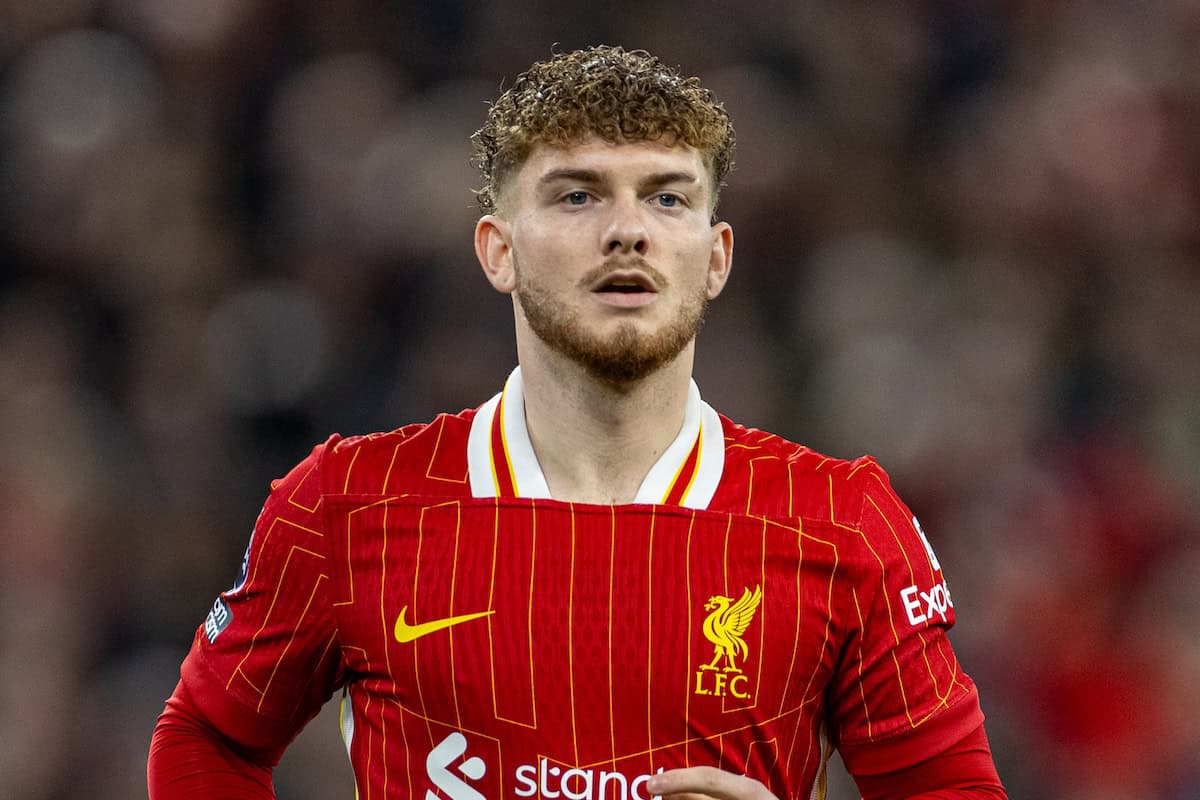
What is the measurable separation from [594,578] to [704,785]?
1.33 ft

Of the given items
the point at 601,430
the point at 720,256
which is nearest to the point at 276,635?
the point at 601,430

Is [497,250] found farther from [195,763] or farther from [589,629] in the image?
[195,763]

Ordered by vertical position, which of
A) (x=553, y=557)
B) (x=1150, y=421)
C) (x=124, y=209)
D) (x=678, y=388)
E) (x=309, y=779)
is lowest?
(x=309, y=779)

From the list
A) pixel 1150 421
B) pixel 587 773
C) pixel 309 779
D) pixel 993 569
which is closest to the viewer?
pixel 587 773

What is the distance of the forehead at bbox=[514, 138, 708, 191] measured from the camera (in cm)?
280

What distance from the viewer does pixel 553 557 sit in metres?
2.73

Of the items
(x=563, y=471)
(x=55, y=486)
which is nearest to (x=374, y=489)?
(x=563, y=471)

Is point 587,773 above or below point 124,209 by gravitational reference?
below

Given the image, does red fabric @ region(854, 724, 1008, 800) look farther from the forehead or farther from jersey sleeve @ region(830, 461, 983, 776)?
the forehead

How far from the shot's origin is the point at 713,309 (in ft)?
20.8

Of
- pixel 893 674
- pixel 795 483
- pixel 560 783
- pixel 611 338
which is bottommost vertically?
pixel 560 783

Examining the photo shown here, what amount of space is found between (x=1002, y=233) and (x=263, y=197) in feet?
9.67

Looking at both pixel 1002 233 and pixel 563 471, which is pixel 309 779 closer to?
pixel 563 471

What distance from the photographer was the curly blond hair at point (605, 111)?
9.25 ft
